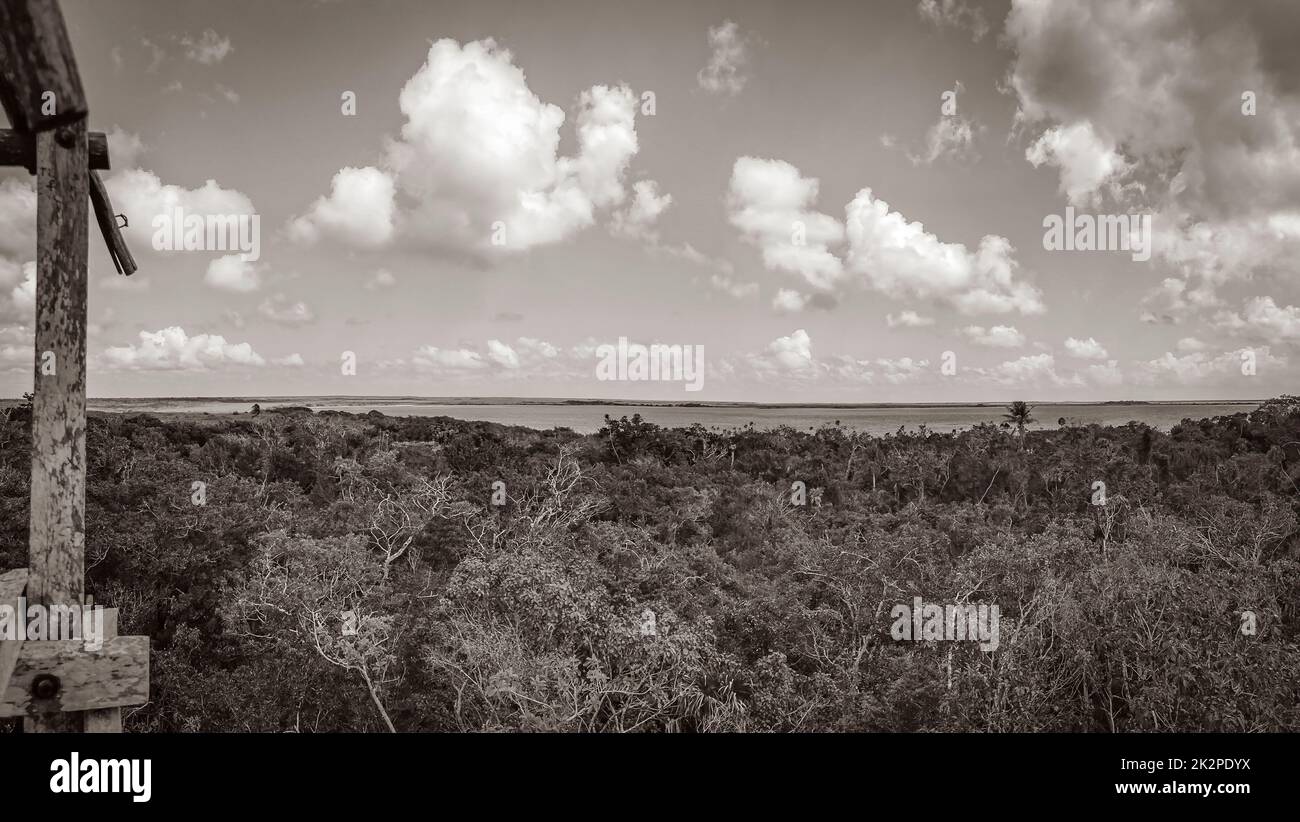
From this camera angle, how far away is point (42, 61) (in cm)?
278

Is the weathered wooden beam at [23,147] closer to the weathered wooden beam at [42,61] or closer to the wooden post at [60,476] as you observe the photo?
the wooden post at [60,476]

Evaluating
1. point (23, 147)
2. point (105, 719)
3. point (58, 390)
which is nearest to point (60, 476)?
point (58, 390)

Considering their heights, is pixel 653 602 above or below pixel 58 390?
below

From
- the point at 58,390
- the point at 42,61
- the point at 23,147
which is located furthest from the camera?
the point at 23,147

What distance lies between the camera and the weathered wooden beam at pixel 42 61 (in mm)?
2688

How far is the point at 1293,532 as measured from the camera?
15.4 m

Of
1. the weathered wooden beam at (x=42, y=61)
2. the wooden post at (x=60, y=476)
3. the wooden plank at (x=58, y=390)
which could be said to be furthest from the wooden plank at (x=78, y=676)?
the weathered wooden beam at (x=42, y=61)

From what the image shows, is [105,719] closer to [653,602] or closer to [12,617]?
[12,617]

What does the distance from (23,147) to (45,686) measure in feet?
8.80

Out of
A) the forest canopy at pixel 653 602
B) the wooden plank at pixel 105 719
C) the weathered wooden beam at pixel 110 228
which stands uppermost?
the weathered wooden beam at pixel 110 228

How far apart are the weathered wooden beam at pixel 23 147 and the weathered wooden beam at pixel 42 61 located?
1.76ft

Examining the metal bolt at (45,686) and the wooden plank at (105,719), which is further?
the wooden plank at (105,719)
